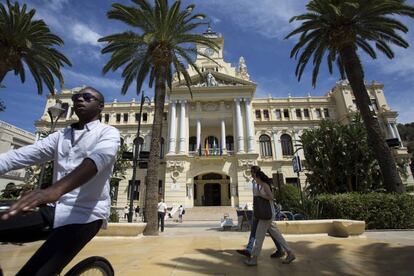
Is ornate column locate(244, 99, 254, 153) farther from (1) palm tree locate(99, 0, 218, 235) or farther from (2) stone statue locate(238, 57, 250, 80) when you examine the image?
(1) palm tree locate(99, 0, 218, 235)

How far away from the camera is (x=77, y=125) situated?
1.95m

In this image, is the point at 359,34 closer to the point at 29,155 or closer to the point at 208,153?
the point at 29,155

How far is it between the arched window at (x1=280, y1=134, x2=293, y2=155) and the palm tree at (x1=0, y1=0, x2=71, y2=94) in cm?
2916

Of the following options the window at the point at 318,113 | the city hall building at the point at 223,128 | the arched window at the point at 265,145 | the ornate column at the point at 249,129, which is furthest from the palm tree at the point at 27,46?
the window at the point at 318,113

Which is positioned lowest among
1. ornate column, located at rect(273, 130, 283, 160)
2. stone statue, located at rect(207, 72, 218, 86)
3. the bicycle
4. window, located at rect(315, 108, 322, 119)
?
the bicycle

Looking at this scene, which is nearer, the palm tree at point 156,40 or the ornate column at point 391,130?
the palm tree at point 156,40

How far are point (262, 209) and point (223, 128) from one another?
28.0 meters

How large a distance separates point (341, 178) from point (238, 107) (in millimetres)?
18065

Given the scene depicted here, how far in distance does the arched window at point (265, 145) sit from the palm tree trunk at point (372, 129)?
891 inches

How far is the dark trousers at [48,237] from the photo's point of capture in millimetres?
1452

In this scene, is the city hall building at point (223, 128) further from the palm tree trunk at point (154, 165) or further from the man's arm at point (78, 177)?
the man's arm at point (78, 177)

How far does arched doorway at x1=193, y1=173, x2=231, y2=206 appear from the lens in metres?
32.4

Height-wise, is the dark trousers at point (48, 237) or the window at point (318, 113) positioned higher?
the window at point (318, 113)

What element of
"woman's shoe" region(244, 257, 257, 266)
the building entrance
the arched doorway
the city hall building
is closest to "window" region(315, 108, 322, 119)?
the city hall building
